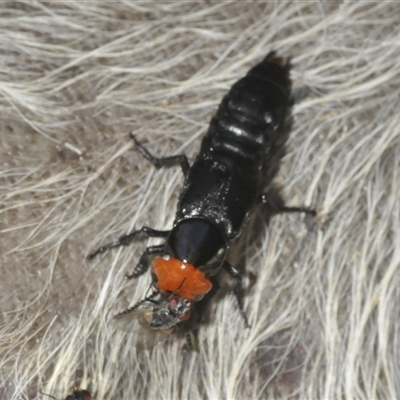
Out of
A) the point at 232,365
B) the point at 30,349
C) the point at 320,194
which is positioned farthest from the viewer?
the point at 320,194

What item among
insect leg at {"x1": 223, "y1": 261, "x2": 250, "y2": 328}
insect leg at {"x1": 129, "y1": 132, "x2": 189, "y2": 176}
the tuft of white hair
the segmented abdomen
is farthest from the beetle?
the segmented abdomen

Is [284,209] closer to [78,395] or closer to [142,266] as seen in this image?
[142,266]

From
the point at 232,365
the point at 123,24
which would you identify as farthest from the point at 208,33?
the point at 232,365

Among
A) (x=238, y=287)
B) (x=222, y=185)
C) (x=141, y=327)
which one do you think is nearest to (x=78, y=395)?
(x=141, y=327)

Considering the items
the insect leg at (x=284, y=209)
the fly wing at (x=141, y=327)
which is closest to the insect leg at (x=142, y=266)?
the fly wing at (x=141, y=327)

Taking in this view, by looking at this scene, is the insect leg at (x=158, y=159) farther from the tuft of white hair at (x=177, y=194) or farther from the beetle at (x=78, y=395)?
the beetle at (x=78, y=395)

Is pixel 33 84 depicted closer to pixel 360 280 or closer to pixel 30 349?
pixel 30 349
